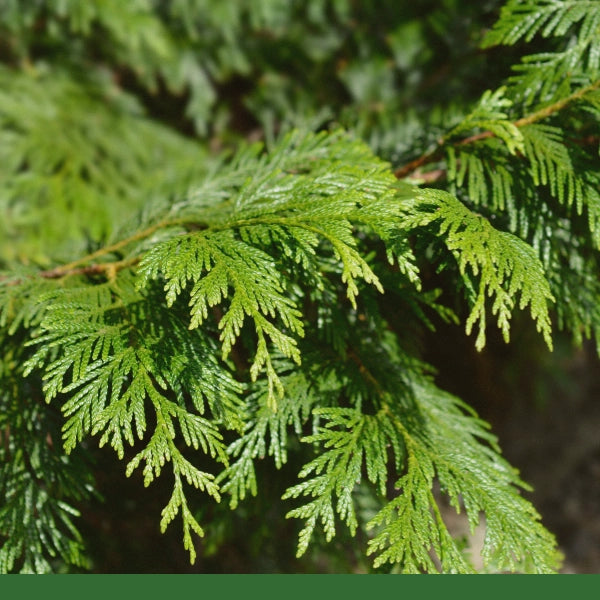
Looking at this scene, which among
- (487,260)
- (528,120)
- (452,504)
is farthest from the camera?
(528,120)

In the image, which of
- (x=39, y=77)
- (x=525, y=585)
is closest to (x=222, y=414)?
(x=525, y=585)

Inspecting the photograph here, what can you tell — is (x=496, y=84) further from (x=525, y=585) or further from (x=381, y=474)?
(x=525, y=585)

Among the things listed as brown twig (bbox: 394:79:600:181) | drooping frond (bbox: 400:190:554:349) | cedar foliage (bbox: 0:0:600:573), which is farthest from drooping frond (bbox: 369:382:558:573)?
brown twig (bbox: 394:79:600:181)

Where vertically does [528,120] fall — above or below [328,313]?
above

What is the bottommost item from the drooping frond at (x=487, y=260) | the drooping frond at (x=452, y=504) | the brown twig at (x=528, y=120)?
the drooping frond at (x=452, y=504)

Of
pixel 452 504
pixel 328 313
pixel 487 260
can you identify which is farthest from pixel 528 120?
pixel 452 504

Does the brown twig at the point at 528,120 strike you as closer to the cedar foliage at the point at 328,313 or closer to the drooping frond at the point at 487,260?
the cedar foliage at the point at 328,313

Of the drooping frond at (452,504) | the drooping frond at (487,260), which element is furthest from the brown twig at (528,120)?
the drooping frond at (452,504)

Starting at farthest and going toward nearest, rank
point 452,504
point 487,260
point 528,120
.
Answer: point 528,120 < point 452,504 < point 487,260

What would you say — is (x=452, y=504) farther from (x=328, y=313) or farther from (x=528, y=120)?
(x=528, y=120)

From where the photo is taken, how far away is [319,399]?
159 cm

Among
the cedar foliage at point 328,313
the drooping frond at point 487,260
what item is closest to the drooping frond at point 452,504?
the cedar foliage at point 328,313

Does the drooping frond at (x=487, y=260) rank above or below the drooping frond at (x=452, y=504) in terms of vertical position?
above

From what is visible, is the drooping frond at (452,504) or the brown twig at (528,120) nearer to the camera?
the drooping frond at (452,504)
